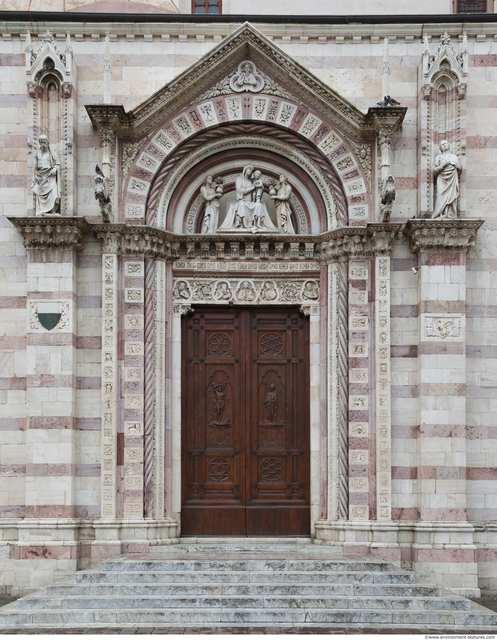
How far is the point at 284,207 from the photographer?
48.8 feet

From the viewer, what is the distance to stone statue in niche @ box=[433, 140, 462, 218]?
46.0ft

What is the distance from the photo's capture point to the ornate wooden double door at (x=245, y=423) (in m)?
14.4

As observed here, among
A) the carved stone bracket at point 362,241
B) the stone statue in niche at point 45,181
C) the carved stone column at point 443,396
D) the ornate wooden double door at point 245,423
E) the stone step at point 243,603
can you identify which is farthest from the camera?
the ornate wooden double door at point 245,423

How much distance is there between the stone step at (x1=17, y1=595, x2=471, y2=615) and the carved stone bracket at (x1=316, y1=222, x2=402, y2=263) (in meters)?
5.43

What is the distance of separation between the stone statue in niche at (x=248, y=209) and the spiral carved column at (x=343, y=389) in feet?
5.03

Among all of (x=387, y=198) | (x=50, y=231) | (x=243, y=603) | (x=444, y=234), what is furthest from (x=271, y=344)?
(x=243, y=603)

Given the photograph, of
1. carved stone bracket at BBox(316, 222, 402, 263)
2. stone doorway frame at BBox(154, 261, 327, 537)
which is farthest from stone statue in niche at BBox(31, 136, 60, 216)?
carved stone bracket at BBox(316, 222, 402, 263)

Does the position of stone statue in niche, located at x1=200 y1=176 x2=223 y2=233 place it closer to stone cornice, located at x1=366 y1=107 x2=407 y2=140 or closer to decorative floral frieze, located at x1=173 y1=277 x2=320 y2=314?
decorative floral frieze, located at x1=173 y1=277 x2=320 y2=314

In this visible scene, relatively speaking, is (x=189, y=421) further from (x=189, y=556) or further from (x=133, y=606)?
(x=133, y=606)

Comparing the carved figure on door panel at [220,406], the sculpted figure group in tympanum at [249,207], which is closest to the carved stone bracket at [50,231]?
the sculpted figure group in tympanum at [249,207]

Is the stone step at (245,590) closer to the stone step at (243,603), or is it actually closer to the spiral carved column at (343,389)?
the stone step at (243,603)

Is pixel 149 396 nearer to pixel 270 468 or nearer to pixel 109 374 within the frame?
pixel 109 374

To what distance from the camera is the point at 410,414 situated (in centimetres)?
1401

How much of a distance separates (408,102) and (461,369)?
449 cm
